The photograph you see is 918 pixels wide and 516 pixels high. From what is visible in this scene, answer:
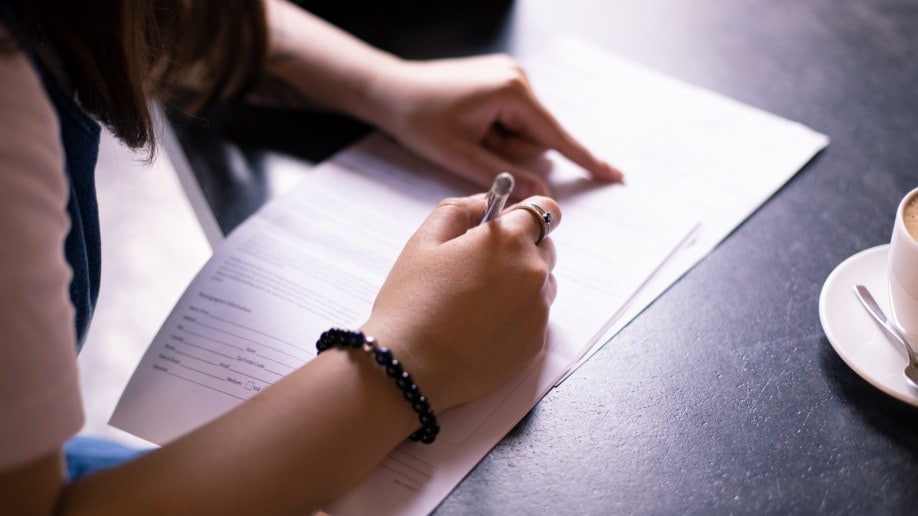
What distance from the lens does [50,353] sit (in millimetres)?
441

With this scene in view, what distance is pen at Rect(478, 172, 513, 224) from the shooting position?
587 mm

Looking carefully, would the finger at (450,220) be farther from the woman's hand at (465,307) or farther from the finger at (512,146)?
the finger at (512,146)

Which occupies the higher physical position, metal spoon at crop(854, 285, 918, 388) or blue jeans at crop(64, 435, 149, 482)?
metal spoon at crop(854, 285, 918, 388)

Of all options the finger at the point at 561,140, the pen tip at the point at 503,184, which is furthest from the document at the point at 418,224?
the pen tip at the point at 503,184

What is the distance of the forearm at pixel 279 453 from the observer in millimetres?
488

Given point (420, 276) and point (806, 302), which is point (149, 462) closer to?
point (420, 276)

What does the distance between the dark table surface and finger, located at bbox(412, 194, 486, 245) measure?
0.47ft

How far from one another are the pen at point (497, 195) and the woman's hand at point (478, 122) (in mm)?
138

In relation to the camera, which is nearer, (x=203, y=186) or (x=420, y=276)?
(x=420, y=276)

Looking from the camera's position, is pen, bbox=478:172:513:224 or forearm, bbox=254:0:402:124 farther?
forearm, bbox=254:0:402:124

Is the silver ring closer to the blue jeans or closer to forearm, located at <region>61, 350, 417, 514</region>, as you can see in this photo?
forearm, located at <region>61, 350, 417, 514</region>

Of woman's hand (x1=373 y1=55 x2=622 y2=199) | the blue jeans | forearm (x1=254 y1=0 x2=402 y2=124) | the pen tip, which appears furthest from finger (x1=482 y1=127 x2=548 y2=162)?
the blue jeans

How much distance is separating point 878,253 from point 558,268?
262 mm

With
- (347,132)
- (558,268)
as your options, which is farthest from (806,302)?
(347,132)
